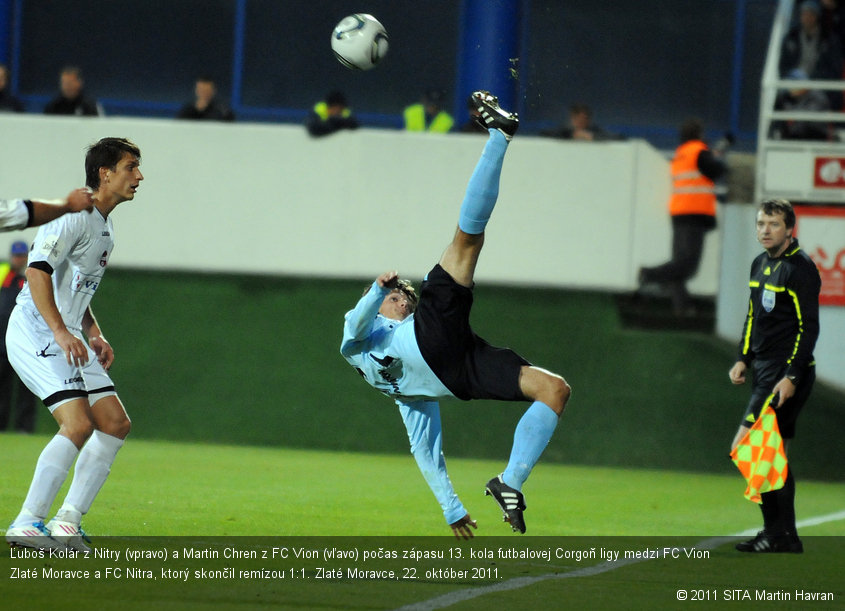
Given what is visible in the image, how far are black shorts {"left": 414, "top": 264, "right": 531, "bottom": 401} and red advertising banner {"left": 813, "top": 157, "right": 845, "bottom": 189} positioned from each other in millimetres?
7865

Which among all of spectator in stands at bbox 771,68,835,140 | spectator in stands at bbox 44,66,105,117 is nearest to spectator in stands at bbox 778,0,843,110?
spectator in stands at bbox 771,68,835,140

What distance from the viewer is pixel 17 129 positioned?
13938 millimetres

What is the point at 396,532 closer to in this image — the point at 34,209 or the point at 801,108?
the point at 34,209

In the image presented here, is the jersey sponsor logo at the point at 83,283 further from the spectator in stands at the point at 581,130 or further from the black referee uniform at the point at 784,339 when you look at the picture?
the spectator in stands at the point at 581,130

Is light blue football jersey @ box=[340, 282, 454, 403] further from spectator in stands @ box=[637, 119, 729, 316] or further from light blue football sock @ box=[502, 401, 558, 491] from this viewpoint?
spectator in stands @ box=[637, 119, 729, 316]

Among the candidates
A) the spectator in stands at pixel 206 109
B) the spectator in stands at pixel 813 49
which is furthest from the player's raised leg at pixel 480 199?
the spectator in stands at pixel 813 49

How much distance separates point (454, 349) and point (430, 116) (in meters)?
9.13

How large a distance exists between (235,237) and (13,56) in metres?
6.88

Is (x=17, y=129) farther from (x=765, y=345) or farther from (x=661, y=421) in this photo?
(x=765, y=345)

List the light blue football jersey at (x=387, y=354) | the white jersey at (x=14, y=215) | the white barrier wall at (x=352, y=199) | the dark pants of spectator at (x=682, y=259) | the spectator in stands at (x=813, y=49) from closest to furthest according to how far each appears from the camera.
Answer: the white jersey at (x=14, y=215) < the light blue football jersey at (x=387, y=354) < the dark pants of spectator at (x=682, y=259) < the white barrier wall at (x=352, y=199) < the spectator in stands at (x=813, y=49)

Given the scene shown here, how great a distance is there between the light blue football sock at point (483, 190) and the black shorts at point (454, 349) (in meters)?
0.28

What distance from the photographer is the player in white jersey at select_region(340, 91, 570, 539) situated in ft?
19.7

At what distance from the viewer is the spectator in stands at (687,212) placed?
13.0 metres

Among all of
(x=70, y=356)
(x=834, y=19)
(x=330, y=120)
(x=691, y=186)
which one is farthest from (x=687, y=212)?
(x=70, y=356)
